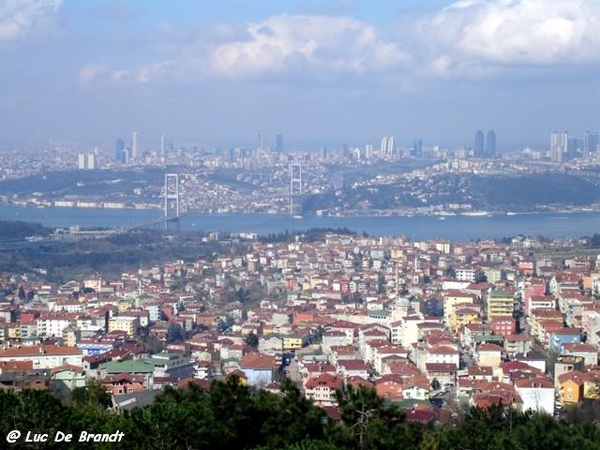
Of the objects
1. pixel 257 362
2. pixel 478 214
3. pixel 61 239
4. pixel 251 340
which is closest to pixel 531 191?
pixel 478 214

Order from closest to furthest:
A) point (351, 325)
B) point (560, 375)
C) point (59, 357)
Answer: point (560, 375), point (59, 357), point (351, 325)

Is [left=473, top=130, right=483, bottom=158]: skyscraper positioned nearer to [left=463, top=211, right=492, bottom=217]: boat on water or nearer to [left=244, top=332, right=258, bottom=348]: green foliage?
[left=463, top=211, right=492, bottom=217]: boat on water

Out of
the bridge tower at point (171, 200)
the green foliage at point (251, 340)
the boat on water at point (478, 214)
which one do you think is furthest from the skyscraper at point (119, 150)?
the green foliage at point (251, 340)

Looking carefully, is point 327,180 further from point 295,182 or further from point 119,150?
point 119,150

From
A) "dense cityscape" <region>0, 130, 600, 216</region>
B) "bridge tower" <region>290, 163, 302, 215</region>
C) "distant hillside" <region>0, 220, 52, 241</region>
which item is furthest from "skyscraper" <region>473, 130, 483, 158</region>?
"distant hillside" <region>0, 220, 52, 241</region>

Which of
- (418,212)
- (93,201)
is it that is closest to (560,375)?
(418,212)

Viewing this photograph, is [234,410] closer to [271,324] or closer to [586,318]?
[586,318]
